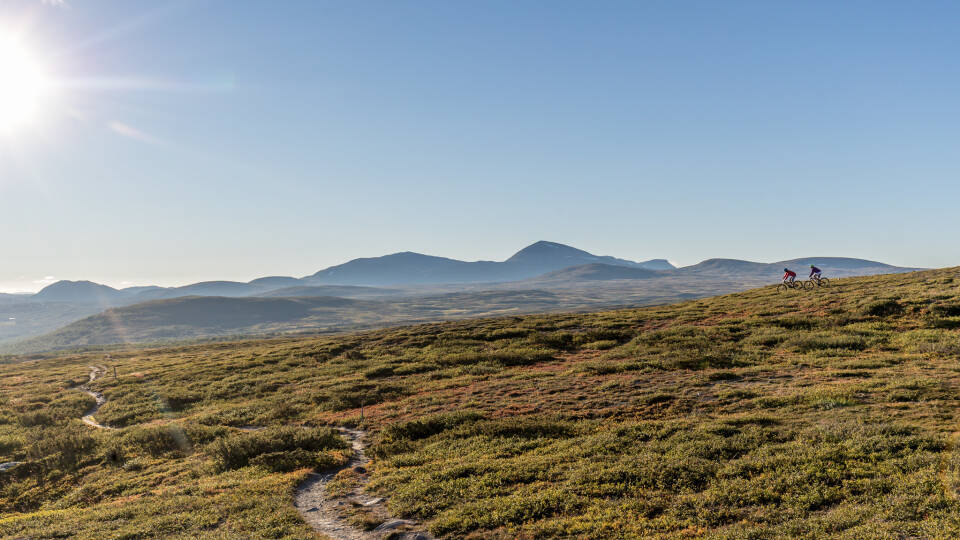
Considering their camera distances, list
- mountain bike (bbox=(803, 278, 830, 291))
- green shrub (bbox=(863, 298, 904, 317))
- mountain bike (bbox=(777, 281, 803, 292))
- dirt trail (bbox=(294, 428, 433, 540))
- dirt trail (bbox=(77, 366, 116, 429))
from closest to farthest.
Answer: dirt trail (bbox=(294, 428, 433, 540))
dirt trail (bbox=(77, 366, 116, 429))
green shrub (bbox=(863, 298, 904, 317))
mountain bike (bbox=(803, 278, 830, 291))
mountain bike (bbox=(777, 281, 803, 292))

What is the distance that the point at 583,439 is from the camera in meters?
20.6

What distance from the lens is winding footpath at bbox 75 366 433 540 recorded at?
1463 cm

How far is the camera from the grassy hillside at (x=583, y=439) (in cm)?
1329

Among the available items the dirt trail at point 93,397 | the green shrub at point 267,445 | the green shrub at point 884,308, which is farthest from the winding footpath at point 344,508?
the green shrub at point 884,308

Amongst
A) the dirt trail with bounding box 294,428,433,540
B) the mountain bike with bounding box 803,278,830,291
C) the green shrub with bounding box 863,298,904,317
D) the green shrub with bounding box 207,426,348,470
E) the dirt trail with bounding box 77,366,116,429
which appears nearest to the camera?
the dirt trail with bounding box 294,428,433,540

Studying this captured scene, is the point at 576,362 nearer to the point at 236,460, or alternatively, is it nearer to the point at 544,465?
the point at 544,465

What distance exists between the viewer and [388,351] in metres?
60.1

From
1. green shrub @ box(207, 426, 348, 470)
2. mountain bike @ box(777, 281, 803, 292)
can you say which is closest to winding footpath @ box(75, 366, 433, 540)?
green shrub @ box(207, 426, 348, 470)

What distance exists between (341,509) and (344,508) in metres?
0.11

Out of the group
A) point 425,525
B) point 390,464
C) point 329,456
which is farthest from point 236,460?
point 425,525

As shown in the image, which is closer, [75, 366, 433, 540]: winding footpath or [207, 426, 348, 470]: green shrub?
[75, 366, 433, 540]: winding footpath

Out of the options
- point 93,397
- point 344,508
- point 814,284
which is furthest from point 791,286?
point 93,397

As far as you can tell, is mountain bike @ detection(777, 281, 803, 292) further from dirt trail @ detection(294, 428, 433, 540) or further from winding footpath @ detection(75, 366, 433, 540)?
dirt trail @ detection(294, 428, 433, 540)

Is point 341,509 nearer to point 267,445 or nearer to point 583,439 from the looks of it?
point 583,439
